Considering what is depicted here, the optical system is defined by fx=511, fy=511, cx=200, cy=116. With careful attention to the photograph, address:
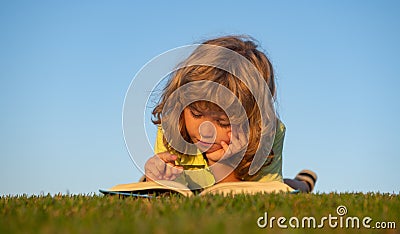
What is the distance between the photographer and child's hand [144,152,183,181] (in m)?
5.42

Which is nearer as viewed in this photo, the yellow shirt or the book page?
the book page

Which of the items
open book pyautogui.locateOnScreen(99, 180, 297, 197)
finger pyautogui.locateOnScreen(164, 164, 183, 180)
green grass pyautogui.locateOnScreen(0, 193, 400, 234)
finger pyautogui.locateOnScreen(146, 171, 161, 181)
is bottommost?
green grass pyautogui.locateOnScreen(0, 193, 400, 234)

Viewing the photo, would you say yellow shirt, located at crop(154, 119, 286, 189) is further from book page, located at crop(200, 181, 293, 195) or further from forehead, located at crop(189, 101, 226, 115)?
book page, located at crop(200, 181, 293, 195)

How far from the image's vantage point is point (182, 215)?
2.75 meters

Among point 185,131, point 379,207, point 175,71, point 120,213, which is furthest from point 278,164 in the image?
point 120,213

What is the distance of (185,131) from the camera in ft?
22.9

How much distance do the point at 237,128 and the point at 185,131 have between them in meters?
0.78

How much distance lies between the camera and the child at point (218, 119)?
21.1 feet

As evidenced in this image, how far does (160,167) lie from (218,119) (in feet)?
4.03

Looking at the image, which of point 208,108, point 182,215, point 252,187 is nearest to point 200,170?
point 208,108

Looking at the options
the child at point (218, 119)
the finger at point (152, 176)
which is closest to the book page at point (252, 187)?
the finger at point (152, 176)

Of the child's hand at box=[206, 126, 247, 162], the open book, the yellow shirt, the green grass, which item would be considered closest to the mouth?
the child's hand at box=[206, 126, 247, 162]

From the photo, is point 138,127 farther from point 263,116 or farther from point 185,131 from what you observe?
point 263,116

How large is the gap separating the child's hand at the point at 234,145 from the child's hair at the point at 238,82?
129 mm
